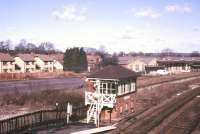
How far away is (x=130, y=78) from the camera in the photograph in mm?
35062

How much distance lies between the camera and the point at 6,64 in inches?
3526

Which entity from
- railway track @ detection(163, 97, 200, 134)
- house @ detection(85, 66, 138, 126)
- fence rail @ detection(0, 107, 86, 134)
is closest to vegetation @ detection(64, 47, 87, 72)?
railway track @ detection(163, 97, 200, 134)

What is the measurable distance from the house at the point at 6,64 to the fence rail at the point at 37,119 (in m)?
60.6

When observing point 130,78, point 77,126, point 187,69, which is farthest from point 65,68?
point 77,126

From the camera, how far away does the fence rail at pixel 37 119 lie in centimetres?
2270

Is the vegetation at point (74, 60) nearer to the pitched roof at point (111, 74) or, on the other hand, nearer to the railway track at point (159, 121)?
the railway track at point (159, 121)

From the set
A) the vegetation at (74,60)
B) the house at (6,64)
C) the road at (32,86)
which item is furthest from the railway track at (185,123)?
the vegetation at (74,60)

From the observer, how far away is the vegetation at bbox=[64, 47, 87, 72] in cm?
10706

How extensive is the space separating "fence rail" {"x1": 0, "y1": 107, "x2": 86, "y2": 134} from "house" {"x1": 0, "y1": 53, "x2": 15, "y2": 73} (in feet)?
199

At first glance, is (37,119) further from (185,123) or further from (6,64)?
(6,64)

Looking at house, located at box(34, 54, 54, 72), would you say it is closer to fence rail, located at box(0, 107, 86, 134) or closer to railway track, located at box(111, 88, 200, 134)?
railway track, located at box(111, 88, 200, 134)

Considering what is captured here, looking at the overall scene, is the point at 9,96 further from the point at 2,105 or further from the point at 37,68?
the point at 37,68

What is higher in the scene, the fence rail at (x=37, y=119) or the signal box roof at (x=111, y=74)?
the signal box roof at (x=111, y=74)

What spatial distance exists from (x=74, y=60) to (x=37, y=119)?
82045mm
